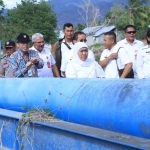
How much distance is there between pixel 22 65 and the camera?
5500 mm

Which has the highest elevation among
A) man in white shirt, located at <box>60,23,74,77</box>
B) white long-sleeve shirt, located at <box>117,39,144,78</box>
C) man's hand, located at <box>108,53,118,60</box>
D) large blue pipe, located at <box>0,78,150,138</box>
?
man in white shirt, located at <box>60,23,74,77</box>

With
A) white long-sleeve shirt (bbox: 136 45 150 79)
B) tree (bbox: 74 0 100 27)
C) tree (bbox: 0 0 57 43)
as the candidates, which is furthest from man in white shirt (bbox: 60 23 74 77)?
tree (bbox: 0 0 57 43)

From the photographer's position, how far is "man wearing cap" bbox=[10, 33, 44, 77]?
5.48 meters

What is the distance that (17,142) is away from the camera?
420cm

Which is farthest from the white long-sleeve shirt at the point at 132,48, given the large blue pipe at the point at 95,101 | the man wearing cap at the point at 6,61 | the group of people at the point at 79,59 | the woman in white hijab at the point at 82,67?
the large blue pipe at the point at 95,101

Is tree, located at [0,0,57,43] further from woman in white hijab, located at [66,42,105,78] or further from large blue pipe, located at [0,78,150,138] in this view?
large blue pipe, located at [0,78,150,138]

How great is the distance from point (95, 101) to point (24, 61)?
88.5 inches

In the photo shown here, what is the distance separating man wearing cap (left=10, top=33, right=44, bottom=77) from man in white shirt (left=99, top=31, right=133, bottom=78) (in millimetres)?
913

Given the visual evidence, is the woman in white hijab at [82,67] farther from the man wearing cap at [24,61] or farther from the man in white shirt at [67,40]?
the man in white shirt at [67,40]

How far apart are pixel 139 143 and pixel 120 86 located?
846 mm

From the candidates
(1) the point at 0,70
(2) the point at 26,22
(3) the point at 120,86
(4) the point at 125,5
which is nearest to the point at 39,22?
(2) the point at 26,22

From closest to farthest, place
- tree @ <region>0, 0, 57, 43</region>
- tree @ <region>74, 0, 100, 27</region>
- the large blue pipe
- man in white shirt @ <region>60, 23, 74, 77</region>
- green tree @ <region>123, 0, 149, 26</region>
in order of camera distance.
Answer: the large blue pipe
man in white shirt @ <region>60, 23, 74, 77</region>
tree @ <region>74, 0, 100, 27</region>
green tree @ <region>123, 0, 149, 26</region>
tree @ <region>0, 0, 57, 43</region>

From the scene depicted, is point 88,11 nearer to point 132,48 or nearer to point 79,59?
point 132,48

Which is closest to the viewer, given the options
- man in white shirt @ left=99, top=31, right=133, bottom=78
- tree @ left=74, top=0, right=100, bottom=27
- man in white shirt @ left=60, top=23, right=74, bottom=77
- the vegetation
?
man in white shirt @ left=99, top=31, right=133, bottom=78
